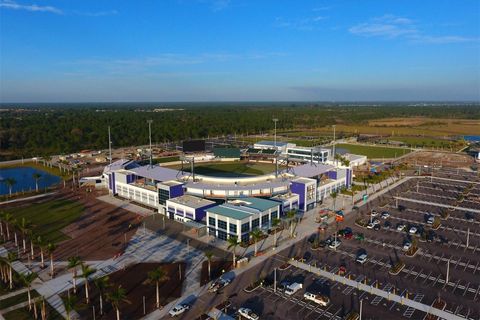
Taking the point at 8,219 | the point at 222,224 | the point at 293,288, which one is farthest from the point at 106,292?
the point at 8,219

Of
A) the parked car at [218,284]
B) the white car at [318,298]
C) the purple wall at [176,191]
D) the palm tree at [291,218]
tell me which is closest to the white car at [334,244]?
the palm tree at [291,218]

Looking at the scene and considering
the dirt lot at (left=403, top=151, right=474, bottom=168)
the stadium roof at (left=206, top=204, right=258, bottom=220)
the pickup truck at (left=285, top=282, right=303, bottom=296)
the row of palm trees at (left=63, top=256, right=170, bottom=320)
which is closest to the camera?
the row of palm trees at (left=63, top=256, right=170, bottom=320)

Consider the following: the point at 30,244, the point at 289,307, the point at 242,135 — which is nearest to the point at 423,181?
the point at 289,307

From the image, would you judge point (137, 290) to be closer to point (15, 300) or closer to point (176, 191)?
point (15, 300)

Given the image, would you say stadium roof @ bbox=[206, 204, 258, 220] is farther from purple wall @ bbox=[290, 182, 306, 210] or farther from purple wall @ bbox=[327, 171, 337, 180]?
purple wall @ bbox=[327, 171, 337, 180]

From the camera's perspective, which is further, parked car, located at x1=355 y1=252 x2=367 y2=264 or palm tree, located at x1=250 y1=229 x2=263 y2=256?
palm tree, located at x1=250 y1=229 x2=263 y2=256

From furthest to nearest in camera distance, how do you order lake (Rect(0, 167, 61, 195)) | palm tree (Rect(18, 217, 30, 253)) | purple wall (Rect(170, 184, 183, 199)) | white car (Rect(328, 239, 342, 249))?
lake (Rect(0, 167, 61, 195)) < purple wall (Rect(170, 184, 183, 199)) < white car (Rect(328, 239, 342, 249)) < palm tree (Rect(18, 217, 30, 253))

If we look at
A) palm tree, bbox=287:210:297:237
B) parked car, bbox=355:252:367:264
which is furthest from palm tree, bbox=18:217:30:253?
parked car, bbox=355:252:367:264
